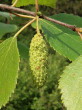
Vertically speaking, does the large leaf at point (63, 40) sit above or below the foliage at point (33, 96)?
above

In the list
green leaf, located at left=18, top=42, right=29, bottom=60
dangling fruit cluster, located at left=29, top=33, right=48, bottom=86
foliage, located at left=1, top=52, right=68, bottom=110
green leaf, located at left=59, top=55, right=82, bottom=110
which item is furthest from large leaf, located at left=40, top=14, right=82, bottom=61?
foliage, located at left=1, top=52, right=68, bottom=110

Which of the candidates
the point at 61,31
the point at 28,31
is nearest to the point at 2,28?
the point at 61,31

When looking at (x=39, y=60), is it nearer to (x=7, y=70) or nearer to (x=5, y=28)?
(x=7, y=70)

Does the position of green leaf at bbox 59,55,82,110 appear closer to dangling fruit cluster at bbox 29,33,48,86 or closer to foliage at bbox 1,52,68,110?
dangling fruit cluster at bbox 29,33,48,86

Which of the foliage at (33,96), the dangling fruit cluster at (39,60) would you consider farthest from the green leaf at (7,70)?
the foliage at (33,96)

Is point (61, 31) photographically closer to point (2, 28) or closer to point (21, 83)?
point (2, 28)

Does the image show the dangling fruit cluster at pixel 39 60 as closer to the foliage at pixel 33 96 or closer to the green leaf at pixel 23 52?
the green leaf at pixel 23 52
